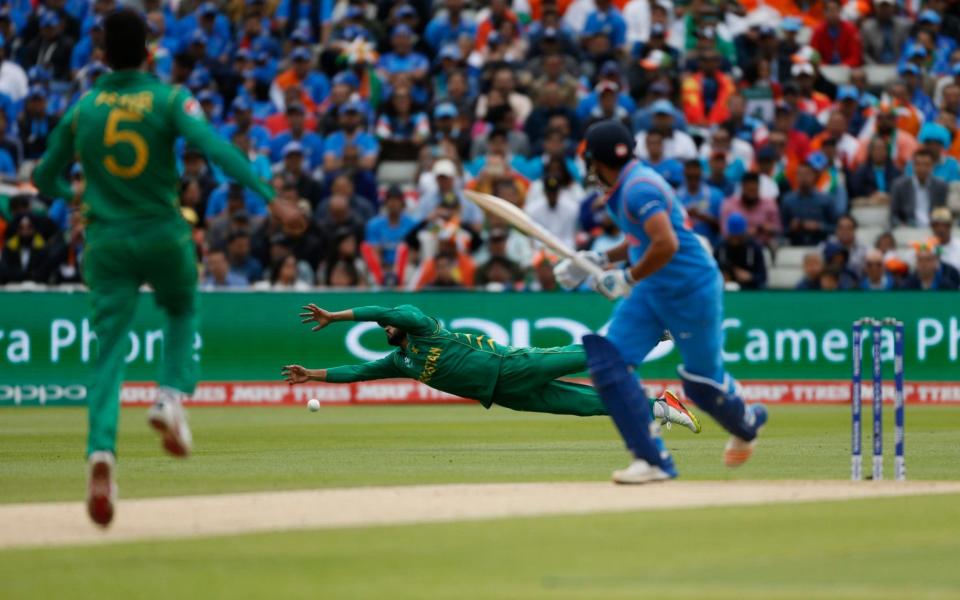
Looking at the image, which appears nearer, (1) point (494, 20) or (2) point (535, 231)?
(2) point (535, 231)

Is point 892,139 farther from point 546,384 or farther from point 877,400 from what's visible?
point 877,400

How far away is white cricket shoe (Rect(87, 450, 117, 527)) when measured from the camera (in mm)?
8242

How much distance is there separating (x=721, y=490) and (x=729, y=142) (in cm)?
1404

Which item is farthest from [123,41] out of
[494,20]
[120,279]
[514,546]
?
[494,20]

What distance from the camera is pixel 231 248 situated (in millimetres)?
22812

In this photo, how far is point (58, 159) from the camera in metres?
9.08

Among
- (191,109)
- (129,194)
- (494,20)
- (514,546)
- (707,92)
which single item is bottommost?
(514,546)

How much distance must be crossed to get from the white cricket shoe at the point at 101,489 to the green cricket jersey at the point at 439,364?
521cm

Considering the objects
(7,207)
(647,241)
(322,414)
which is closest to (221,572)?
(647,241)

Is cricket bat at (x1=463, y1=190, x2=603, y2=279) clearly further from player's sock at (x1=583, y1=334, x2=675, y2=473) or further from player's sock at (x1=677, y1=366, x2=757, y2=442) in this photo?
player's sock at (x1=677, y1=366, x2=757, y2=442)

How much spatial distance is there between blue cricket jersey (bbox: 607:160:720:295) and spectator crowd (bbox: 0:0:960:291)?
39.3ft

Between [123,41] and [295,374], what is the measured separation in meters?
4.98

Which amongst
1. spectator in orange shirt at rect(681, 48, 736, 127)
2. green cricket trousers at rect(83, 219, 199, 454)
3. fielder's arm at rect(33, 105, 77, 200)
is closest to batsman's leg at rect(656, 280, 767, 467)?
green cricket trousers at rect(83, 219, 199, 454)

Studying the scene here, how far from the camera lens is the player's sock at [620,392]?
10156 millimetres
